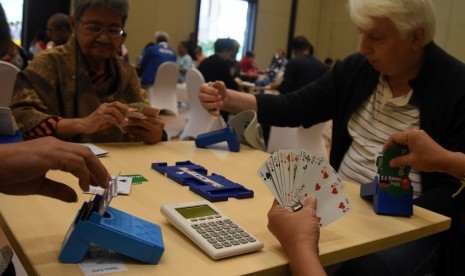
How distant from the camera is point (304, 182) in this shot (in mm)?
1114

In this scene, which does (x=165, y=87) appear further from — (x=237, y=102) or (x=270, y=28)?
(x=270, y=28)

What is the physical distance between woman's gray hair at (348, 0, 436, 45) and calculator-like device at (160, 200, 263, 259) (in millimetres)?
1081

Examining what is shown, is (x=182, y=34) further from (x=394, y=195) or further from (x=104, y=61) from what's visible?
(x=394, y=195)

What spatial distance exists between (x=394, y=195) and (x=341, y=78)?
0.95 metres

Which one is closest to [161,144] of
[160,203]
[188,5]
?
[160,203]

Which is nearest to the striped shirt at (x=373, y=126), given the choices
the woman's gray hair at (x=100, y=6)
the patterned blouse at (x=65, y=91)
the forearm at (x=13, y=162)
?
the patterned blouse at (x=65, y=91)

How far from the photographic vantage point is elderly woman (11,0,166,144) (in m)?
1.77

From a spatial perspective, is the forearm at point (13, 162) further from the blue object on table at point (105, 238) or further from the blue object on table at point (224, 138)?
the blue object on table at point (224, 138)

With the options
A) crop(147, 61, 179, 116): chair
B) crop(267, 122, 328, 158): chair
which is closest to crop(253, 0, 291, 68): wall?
crop(147, 61, 179, 116): chair

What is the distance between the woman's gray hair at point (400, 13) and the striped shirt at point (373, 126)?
267 mm

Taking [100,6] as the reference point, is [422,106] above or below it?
below

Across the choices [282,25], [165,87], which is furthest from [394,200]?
[282,25]

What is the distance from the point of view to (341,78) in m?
2.15

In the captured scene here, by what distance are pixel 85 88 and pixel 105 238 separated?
1.29m
